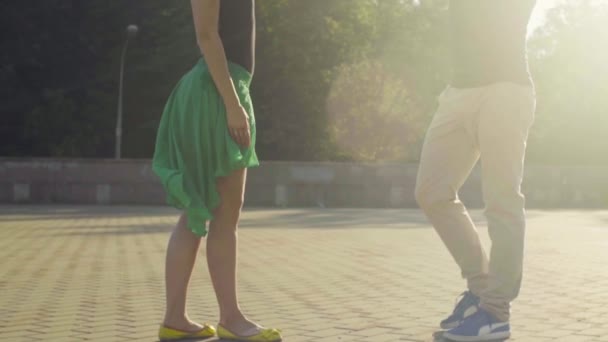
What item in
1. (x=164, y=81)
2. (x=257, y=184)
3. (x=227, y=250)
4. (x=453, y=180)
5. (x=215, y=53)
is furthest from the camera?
(x=164, y=81)

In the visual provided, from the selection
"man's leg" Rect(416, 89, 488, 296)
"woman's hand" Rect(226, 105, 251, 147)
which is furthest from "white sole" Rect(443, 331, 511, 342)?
"woman's hand" Rect(226, 105, 251, 147)

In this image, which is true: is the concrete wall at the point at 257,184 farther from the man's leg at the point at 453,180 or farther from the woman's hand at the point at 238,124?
the woman's hand at the point at 238,124

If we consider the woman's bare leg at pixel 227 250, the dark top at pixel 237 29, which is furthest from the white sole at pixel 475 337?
the dark top at pixel 237 29

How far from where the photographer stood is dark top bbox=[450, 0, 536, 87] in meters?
5.40

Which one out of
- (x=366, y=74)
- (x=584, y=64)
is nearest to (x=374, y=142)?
(x=366, y=74)

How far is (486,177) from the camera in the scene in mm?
5422

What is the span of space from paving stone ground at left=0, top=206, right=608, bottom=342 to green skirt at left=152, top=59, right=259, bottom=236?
0.79 meters

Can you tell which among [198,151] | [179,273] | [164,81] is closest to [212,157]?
[198,151]

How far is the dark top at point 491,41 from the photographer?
5.40m

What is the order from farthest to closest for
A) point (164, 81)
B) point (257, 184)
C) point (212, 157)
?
point (164, 81) → point (257, 184) → point (212, 157)

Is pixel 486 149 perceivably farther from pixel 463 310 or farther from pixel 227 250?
pixel 227 250

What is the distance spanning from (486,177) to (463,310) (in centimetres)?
63

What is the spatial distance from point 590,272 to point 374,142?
44351mm

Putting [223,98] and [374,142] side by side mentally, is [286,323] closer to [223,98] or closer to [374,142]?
[223,98]
